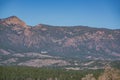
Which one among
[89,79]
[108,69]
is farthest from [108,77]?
[89,79]

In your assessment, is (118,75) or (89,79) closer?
(118,75)

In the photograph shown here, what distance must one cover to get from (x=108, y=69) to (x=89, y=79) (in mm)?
24350

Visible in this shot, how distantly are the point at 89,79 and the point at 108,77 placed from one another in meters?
25.3

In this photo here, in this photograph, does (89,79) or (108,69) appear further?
(89,79)

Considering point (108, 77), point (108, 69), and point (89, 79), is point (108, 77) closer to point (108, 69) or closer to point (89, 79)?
point (108, 69)

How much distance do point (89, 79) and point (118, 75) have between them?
25.3 m

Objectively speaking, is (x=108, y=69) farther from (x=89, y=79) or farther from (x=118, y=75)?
(x=89, y=79)

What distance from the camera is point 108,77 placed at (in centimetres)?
13362

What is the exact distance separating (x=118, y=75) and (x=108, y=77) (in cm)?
407

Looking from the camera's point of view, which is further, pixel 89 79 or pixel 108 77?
pixel 89 79

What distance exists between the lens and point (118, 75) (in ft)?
443

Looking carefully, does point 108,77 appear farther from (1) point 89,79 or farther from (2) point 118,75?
(1) point 89,79

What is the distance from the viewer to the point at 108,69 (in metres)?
135

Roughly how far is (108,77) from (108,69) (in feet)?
10.6
